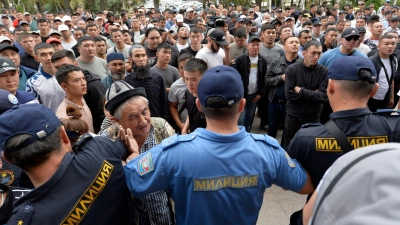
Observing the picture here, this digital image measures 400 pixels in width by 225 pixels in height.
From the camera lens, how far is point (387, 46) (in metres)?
4.25

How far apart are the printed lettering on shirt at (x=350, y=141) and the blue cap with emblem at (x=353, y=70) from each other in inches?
A: 14.2

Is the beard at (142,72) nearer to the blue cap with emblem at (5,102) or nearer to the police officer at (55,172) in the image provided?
the blue cap with emblem at (5,102)

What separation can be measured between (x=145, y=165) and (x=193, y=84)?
70.8 inches

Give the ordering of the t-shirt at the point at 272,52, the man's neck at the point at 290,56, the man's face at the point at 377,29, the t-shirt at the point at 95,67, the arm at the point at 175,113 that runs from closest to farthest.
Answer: the arm at the point at 175,113, the man's neck at the point at 290,56, the t-shirt at the point at 95,67, the t-shirt at the point at 272,52, the man's face at the point at 377,29

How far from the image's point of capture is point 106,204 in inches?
56.7

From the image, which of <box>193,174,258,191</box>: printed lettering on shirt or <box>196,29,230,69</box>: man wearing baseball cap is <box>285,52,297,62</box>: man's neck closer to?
<box>196,29,230,69</box>: man wearing baseball cap

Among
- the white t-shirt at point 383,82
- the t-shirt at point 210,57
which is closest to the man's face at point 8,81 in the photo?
the t-shirt at point 210,57

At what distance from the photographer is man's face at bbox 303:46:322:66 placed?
3.56m

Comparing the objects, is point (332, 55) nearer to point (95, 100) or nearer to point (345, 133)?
point (345, 133)

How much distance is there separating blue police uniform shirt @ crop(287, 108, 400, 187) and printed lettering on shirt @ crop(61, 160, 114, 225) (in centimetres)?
117

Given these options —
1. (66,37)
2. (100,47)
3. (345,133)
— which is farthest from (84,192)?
(66,37)

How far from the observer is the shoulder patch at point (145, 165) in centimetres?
143

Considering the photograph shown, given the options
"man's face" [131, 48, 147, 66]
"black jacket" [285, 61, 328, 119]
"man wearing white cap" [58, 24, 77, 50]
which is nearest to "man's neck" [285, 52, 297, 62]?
"black jacket" [285, 61, 328, 119]

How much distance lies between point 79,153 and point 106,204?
30cm
